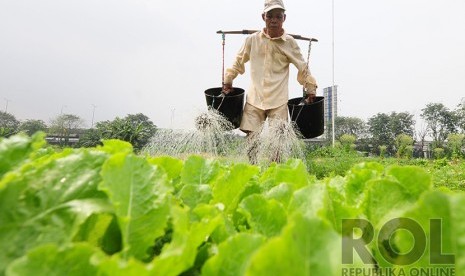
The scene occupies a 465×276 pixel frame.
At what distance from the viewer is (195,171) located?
69 cm

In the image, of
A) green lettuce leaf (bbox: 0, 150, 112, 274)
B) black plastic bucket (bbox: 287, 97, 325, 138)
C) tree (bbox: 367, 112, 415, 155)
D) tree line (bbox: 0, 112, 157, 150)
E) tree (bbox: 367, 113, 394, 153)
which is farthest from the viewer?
tree (bbox: 367, 112, 415, 155)

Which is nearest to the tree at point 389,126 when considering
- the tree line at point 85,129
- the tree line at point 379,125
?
the tree line at point 379,125

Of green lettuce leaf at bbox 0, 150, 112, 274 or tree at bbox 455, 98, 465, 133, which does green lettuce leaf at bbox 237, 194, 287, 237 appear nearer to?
green lettuce leaf at bbox 0, 150, 112, 274

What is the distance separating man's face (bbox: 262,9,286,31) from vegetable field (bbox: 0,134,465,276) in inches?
169

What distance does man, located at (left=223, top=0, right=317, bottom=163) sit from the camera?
4.58 m

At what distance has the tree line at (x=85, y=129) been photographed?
27.9m

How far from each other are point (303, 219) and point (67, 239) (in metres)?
0.22

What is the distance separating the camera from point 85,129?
162ft

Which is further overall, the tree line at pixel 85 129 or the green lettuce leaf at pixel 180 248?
the tree line at pixel 85 129

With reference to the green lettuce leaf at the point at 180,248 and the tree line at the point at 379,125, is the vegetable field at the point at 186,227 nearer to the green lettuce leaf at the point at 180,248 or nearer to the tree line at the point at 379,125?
the green lettuce leaf at the point at 180,248

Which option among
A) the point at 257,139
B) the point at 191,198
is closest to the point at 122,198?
the point at 191,198

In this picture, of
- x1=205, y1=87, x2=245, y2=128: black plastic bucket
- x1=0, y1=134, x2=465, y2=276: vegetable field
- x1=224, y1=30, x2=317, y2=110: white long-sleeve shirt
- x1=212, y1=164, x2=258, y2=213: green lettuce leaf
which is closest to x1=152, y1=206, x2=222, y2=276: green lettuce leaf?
x1=0, y1=134, x2=465, y2=276: vegetable field

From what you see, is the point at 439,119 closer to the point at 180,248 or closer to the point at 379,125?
the point at 379,125

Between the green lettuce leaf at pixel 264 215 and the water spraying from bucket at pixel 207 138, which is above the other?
the water spraying from bucket at pixel 207 138
